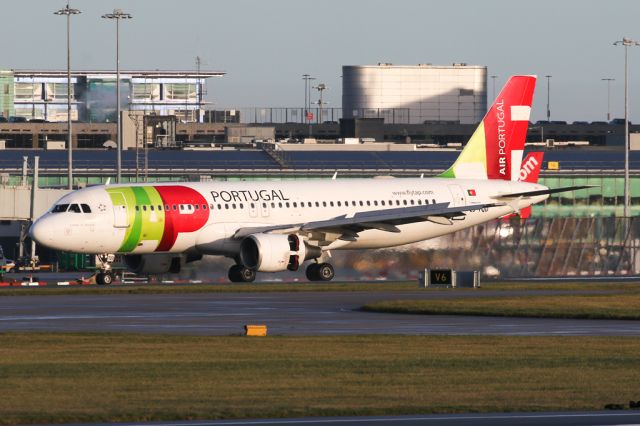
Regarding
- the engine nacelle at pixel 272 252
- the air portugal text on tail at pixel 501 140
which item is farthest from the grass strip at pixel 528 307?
the air portugal text on tail at pixel 501 140

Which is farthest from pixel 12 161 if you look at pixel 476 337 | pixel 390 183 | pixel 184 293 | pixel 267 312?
pixel 476 337

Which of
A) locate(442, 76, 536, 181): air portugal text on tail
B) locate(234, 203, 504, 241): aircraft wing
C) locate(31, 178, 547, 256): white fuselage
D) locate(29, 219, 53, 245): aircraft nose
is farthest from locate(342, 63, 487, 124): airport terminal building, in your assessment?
locate(29, 219, 53, 245): aircraft nose

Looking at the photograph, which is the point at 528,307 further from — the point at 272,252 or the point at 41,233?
the point at 41,233

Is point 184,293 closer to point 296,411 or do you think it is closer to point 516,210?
point 516,210

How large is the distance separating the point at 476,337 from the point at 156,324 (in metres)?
9.12

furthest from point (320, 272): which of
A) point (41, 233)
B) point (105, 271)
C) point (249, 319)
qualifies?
point (249, 319)

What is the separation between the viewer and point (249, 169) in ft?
376

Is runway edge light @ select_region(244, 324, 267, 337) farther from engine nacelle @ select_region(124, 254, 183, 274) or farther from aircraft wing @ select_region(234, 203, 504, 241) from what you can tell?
engine nacelle @ select_region(124, 254, 183, 274)

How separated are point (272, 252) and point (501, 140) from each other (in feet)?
56.7

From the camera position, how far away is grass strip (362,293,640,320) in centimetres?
4538

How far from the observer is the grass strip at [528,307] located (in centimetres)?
4538

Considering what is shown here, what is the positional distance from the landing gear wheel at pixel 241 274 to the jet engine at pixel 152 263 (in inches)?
68.2

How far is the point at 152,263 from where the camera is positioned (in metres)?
67.2

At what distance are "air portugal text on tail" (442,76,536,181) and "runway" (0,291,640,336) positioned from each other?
21.9m
